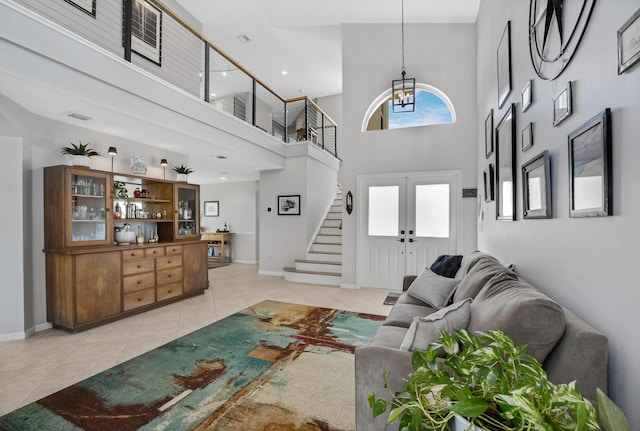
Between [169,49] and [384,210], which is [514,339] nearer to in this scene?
[384,210]

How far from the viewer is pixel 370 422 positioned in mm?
1595

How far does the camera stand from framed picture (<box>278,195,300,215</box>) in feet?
23.0

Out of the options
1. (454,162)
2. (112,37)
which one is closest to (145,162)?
(112,37)

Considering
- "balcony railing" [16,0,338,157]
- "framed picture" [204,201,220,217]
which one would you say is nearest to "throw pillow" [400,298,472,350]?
"balcony railing" [16,0,338,157]

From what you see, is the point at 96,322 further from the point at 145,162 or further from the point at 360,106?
the point at 360,106

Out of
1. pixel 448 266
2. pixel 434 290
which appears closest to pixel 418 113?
pixel 448 266

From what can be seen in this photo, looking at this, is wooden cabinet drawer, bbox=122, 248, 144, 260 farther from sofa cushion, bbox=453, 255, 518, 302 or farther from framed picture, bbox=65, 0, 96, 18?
sofa cushion, bbox=453, 255, 518, 302

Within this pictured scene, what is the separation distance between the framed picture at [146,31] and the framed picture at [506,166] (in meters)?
5.12

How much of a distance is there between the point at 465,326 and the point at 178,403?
198cm

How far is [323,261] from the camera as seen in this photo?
6547 millimetres

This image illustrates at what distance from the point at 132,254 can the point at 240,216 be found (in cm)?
513

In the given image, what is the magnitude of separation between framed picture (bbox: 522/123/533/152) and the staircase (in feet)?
13.6

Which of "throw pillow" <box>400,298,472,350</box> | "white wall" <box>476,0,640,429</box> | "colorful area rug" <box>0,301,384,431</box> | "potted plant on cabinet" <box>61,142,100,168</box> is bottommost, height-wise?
"colorful area rug" <box>0,301,384,431</box>

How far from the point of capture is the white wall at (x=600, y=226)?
44.4 inches
